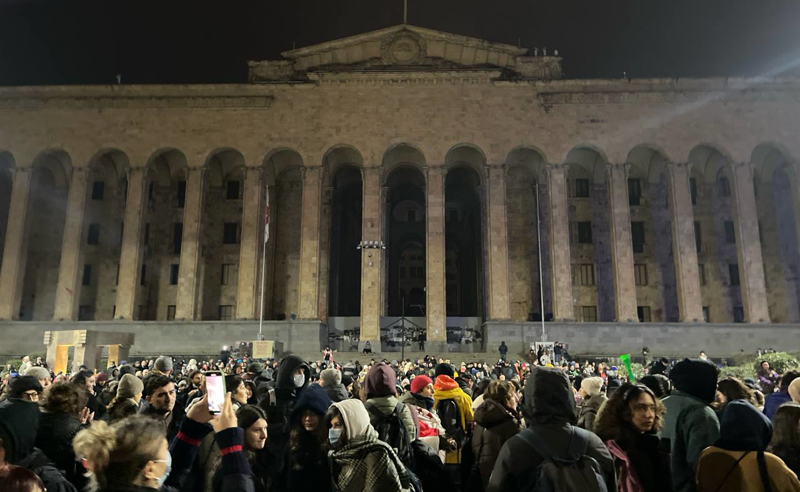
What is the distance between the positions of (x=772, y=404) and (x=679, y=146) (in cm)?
3140

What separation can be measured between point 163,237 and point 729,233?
36731mm

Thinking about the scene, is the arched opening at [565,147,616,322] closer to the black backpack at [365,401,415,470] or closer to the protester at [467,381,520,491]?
the protester at [467,381,520,491]

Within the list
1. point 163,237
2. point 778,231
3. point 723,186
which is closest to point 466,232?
point 723,186

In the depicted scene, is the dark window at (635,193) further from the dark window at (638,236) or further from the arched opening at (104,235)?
the arched opening at (104,235)

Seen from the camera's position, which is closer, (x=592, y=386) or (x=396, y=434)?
(x=396, y=434)

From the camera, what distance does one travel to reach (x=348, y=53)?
120 feet

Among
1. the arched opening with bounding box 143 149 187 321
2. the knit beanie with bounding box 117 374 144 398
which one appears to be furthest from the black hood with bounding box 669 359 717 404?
the arched opening with bounding box 143 149 187 321

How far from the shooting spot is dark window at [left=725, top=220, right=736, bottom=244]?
37906 millimetres

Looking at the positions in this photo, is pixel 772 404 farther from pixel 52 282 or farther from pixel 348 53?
pixel 52 282

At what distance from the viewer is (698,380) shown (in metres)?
4.96

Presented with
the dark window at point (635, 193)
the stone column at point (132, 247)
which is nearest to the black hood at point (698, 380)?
the stone column at point (132, 247)

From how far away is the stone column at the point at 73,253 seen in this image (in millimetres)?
34000

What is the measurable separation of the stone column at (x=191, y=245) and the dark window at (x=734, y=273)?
32937 millimetres

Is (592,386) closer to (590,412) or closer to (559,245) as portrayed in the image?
(590,412)
